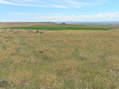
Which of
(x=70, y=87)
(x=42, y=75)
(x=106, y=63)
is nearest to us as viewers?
(x=70, y=87)

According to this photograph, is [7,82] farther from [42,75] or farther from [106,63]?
[106,63]

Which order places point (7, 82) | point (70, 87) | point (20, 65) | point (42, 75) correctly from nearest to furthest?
point (70, 87)
point (7, 82)
point (42, 75)
point (20, 65)

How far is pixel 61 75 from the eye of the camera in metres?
7.12

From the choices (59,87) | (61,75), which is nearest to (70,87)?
(59,87)

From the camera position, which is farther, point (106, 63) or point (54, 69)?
point (106, 63)

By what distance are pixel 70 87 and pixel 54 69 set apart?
8.07 feet

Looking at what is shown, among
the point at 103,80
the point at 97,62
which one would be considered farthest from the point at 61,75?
the point at 97,62

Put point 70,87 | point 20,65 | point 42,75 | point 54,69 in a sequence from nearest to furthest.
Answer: point 70,87
point 42,75
point 54,69
point 20,65

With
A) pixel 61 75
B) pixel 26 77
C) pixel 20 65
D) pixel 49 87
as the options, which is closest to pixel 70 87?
pixel 49 87

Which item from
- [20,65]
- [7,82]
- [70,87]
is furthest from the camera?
[20,65]

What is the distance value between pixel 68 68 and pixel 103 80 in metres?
2.31

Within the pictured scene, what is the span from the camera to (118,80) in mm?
→ 6441

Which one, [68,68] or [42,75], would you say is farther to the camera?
[68,68]

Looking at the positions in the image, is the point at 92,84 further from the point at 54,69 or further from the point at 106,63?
Result: the point at 106,63
